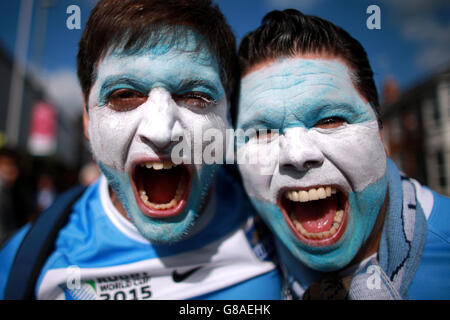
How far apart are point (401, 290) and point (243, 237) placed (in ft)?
2.74

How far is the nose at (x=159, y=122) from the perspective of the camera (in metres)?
1.21

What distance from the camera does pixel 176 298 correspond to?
56.4 inches

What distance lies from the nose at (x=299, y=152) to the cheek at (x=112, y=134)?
0.75 meters

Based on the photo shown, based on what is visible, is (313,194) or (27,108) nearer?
(313,194)

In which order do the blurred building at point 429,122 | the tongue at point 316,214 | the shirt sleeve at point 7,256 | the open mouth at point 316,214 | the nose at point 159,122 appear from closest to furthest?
the nose at point 159,122, the open mouth at point 316,214, the tongue at point 316,214, the shirt sleeve at point 7,256, the blurred building at point 429,122

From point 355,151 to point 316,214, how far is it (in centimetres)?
45

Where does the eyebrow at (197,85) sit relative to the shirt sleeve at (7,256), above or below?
above

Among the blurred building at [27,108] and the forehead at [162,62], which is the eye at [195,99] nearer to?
the forehead at [162,62]

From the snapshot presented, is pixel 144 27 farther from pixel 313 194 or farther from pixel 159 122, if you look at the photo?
pixel 313 194

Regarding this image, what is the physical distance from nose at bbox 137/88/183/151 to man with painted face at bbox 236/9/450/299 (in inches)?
15.1

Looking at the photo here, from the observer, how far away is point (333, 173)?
1.26m
